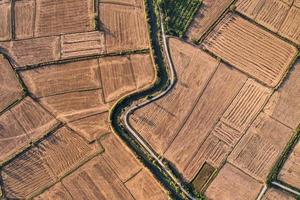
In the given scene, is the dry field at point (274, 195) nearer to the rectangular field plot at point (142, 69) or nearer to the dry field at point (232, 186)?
the dry field at point (232, 186)

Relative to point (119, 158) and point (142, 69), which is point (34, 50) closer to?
point (142, 69)

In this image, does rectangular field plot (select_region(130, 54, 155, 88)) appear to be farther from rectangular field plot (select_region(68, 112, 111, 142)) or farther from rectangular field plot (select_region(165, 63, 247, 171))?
rectangular field plot (select_region(165, 63, 247, 171))

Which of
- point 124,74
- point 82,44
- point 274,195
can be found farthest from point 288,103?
point 82,44

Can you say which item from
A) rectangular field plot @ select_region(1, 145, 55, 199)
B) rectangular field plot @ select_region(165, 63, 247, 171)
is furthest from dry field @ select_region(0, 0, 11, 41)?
rectangular field plot @ select_region(165, 63, 247, 171)

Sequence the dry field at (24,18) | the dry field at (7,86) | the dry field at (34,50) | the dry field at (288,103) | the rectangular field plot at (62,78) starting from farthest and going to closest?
the dry field at (24,18), the dry field at (34,50), the dry field at (7,86), the rectangular field plot at (62,78), the dry field at (288,103)

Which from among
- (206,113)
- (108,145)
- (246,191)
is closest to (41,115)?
(108,145)

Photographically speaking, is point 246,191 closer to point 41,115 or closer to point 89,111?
point 89,111

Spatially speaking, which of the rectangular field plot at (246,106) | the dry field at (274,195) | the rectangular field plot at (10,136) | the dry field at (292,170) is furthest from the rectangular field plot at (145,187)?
the rectangular field plot at (10,136)
